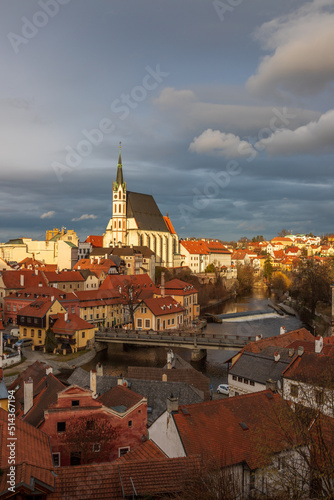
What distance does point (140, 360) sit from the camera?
43.0 m

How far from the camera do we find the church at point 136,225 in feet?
345

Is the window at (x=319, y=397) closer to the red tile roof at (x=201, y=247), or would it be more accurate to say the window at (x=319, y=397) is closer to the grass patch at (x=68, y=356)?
the grass patch at (x=68, y=356)

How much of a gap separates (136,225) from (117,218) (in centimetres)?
483

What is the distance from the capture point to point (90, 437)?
1612 cm

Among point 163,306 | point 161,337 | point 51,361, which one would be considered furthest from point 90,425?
point 163,306

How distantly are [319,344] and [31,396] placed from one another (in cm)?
1548

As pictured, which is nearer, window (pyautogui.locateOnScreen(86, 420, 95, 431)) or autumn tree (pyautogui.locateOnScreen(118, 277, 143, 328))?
window (pyautogui.locateOnScreen(86, 420, 95, 431))

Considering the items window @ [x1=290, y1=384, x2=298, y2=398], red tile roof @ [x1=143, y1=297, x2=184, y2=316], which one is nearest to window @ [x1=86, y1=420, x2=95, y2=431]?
window @ [x1=290, y1=384, x2=298, y2=398]

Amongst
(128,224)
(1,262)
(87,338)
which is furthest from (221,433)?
(128,224)

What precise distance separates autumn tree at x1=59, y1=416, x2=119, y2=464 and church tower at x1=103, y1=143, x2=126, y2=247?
86.8m

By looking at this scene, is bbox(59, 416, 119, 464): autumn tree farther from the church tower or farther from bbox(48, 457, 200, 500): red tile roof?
the church tower

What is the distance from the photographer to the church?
345 ft

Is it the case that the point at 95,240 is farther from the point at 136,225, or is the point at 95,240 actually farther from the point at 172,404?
the point at 172,404

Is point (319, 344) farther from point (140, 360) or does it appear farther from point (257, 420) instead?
point (140, 360)
